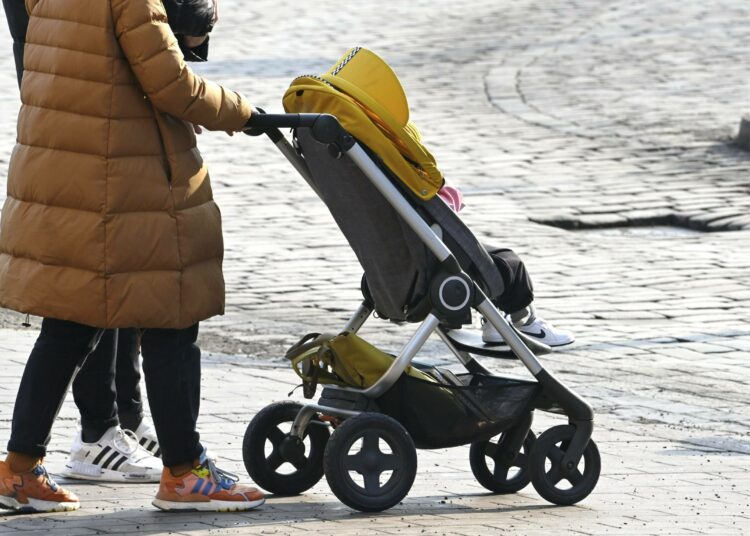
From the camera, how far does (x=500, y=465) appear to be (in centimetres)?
545

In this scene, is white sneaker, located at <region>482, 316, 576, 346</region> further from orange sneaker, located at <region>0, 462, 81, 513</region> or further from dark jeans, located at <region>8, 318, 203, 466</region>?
orange sneaker, located at <region>0, 462, 81, 513</region>

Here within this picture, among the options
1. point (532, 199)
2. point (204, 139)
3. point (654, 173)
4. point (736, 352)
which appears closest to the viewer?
point (736, 352)

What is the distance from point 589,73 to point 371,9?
5.27 meters

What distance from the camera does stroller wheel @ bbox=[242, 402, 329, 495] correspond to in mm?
5285

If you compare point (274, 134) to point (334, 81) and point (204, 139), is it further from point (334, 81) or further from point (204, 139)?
point (204, 139)

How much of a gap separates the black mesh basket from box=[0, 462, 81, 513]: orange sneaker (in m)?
1.02

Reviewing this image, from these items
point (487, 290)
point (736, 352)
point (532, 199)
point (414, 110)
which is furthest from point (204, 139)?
point (487, 290)

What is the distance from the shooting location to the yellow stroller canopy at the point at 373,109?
16.6ft

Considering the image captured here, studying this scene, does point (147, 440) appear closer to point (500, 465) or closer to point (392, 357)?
point (392, 357)

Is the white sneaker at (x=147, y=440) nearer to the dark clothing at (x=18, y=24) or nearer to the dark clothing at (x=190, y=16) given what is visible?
the dark clothing at (x=18, y=24)

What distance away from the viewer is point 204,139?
14078mm

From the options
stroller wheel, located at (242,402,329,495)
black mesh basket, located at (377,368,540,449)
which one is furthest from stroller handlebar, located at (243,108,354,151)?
stroller wheel, located at (242,402,329,495)

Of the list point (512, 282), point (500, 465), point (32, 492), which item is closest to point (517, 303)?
point (512, 282)

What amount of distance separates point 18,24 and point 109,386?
1238 millimetres
